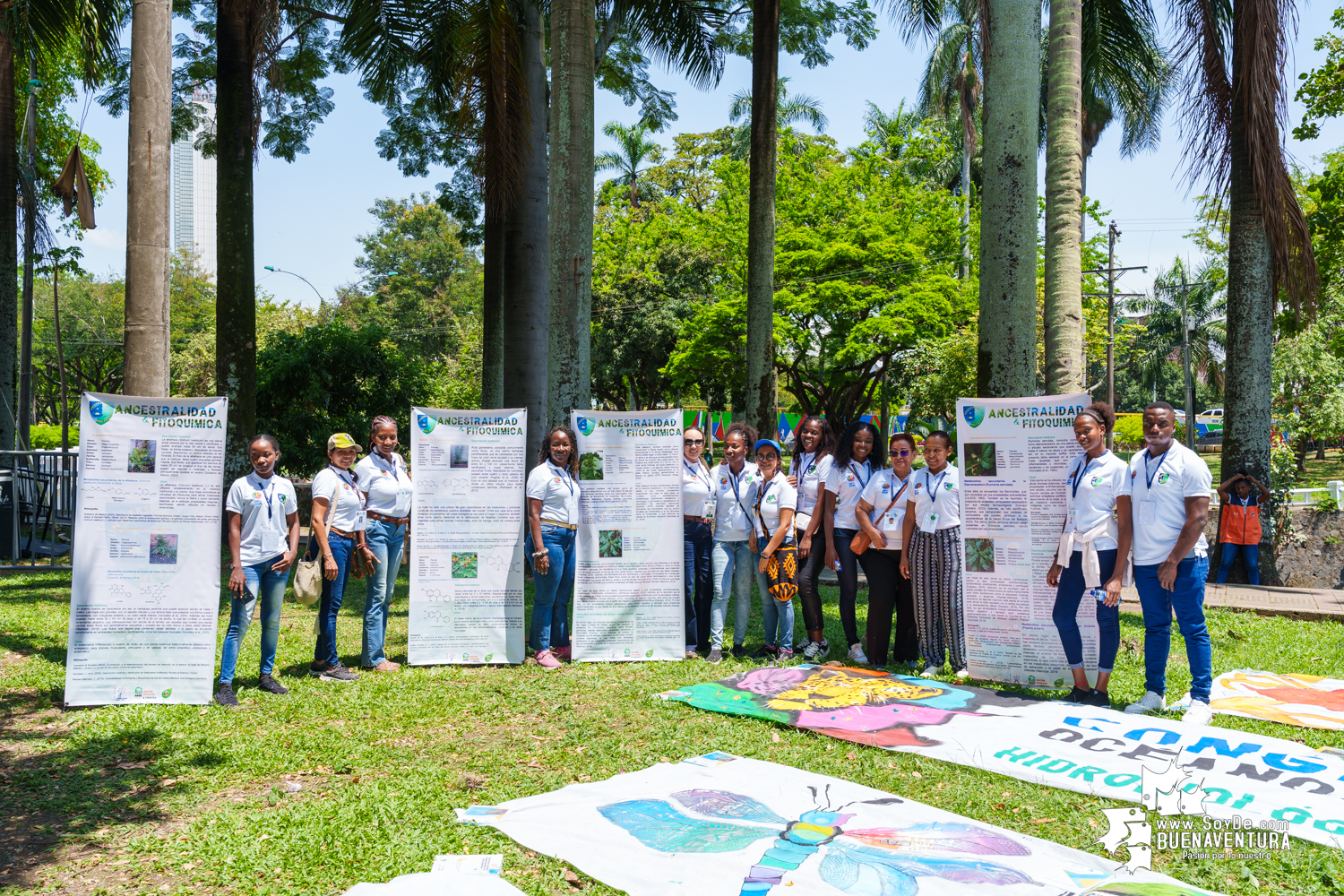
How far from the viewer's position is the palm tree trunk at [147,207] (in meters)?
6.52

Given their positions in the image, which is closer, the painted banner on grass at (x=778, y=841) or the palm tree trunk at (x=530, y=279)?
the painted banner on grass at (x=778, y=841)

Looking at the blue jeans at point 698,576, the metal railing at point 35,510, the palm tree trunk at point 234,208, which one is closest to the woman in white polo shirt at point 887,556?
the blue jeans at point 698,576

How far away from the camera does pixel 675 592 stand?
24.4 feet

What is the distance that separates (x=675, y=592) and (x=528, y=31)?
9.33 m

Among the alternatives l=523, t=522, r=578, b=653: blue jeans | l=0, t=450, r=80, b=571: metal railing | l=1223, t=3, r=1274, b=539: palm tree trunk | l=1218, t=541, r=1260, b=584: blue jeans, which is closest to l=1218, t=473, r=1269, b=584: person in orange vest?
l=1218, t=541, r=1260, b=584: blue jeans

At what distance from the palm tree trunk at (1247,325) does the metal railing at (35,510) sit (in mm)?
14462

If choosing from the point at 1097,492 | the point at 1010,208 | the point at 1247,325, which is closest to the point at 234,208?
the point at 1010,208

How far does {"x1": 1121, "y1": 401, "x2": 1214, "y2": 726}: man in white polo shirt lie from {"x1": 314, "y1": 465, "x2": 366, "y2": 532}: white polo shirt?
5282mm

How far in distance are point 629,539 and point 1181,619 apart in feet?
13.0

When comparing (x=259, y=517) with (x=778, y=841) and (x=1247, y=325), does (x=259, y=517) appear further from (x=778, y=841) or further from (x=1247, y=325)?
(x=1247, y=325)

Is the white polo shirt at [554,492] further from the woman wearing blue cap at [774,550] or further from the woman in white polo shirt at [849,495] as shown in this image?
the woman in white polo shirt at [849,495]

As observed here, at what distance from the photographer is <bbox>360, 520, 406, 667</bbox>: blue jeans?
6840 mm

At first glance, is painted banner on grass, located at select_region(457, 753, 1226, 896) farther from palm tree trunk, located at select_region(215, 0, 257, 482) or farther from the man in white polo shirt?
palm tree trunk, located at select_region(215, 0, 257, 482)

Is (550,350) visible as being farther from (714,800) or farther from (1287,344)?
(1287,344)
